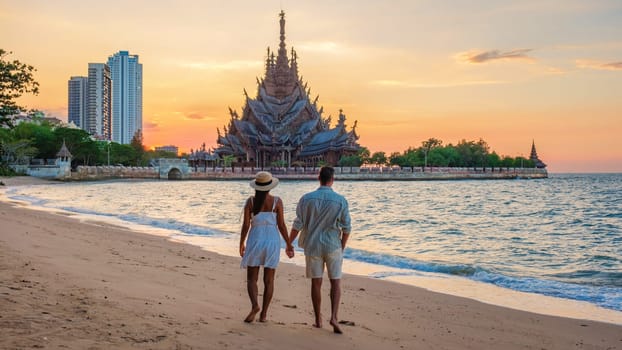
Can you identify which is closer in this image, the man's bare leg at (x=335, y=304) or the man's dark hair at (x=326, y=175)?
the man's bare leg at (x=335, y=304)

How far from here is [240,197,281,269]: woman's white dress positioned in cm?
580

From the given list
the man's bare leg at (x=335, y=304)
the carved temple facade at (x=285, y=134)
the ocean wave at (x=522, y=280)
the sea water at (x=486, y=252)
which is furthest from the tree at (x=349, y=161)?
the man's bare leg at (x=335, y=304)

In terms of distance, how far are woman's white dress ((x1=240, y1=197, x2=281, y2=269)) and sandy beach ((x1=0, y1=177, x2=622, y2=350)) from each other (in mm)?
605

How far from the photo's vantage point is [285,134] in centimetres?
9394

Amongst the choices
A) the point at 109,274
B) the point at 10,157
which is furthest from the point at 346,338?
the point at 10,157

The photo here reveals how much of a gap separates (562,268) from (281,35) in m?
99.4

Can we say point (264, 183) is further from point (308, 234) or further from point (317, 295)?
point (317, 295)

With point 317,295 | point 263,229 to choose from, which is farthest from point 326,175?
point 317,295

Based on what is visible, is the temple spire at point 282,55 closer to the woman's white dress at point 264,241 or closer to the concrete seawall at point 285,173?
the concrete seawall at point 285,173

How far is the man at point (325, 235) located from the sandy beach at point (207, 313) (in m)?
0.39

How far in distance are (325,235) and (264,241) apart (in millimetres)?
589

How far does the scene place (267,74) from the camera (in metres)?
104

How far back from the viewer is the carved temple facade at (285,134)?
93312 millimetres

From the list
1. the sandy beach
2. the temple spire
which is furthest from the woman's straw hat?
the temple spire
